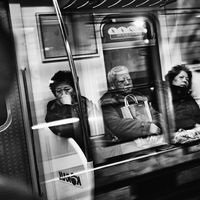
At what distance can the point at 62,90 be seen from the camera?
2.73 metres

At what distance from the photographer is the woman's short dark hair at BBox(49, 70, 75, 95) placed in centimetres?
271

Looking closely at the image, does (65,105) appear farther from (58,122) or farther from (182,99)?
(182,99)

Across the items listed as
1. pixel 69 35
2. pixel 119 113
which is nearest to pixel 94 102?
pixel 119 113

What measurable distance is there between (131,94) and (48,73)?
2.44ft

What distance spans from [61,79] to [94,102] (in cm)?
33

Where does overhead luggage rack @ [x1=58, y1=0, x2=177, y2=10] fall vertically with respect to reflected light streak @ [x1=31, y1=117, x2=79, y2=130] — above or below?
above

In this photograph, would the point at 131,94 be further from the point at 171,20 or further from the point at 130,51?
the point at 171,20

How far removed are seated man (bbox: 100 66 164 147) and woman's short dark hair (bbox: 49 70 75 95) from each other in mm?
314

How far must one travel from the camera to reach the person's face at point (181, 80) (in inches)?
131

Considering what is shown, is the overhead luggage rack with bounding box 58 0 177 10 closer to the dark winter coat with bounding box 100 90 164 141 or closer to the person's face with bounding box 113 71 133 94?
the person's face with bounding box 113 71 133 94

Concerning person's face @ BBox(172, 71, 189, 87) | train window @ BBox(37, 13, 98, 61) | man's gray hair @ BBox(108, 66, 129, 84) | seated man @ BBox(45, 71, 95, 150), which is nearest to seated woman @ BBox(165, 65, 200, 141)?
person's face @ BBox(172, 71, 189, 87)

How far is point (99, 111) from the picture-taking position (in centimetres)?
286

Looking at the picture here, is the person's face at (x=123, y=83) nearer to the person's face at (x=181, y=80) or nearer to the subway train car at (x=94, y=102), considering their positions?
the subway train car at (x=94, y=102)

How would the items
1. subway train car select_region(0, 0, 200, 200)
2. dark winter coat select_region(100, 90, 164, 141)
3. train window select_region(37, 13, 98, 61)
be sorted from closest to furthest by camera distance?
subway train car select_region(0, 0, 200, 200) < train window select_region(37, 13, 98, 61) < dark winter coat select_region(100, 90, 164, 141)
